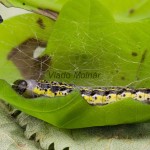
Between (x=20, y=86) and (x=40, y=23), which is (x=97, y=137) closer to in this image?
(x=20, y=86)

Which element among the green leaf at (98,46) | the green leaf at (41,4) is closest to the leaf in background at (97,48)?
the green leaf at (98,46)

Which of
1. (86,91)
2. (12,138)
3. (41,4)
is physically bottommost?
(12,138)

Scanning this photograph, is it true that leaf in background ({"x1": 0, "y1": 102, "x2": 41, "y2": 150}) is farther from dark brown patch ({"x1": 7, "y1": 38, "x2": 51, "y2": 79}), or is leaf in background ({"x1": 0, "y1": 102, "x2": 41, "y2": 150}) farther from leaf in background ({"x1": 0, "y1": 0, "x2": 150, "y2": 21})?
leaf in background ({"x1": 0, "y1": 0, "x2": 150, "y2": 21})

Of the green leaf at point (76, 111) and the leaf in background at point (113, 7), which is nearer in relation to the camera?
the green leaf at point (76, 111)

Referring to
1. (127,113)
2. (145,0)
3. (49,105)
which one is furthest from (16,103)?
(145,0)

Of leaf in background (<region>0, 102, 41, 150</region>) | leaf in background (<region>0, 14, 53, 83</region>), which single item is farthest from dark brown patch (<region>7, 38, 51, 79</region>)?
leaf in background (<region>0, 102, 41, 150</region>)

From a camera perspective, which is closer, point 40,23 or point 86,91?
point 86,91

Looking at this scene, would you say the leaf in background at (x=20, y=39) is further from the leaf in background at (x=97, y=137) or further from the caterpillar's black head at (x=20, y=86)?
the leaf in background at (x=97, y=137)

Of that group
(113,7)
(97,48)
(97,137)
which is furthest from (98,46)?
(97,137)
